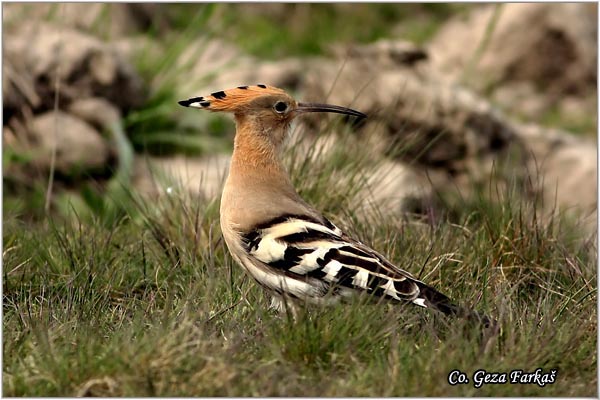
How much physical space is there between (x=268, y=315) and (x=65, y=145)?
3.46 metres

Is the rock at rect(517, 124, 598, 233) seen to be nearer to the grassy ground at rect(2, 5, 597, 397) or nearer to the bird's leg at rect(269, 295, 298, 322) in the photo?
the grassy ground at rect(2, 5, 597, 397)

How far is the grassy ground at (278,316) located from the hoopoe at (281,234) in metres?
0.10

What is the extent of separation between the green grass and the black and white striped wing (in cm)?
8

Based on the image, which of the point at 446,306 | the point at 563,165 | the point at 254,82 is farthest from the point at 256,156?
the point at 563,165

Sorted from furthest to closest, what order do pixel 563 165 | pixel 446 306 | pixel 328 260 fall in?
1. pixel 563 165
2. pixel 328 260
3. pixel 446 306

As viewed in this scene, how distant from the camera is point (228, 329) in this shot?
3547mm

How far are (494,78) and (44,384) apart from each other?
719 centimetres

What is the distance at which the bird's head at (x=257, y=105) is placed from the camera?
157 inches

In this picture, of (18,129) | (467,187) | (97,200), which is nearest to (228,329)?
(97,200)

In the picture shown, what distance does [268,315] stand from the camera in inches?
140

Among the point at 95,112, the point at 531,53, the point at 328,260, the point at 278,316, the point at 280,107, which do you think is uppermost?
the point at 280,107

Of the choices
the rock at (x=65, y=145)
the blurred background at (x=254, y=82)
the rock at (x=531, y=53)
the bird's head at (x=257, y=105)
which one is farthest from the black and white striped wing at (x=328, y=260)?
the rock at (x=531, y=53)

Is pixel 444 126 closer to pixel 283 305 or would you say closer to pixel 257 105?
pixel 257 105

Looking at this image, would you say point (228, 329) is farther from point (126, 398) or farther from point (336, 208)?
point (336, 208)
